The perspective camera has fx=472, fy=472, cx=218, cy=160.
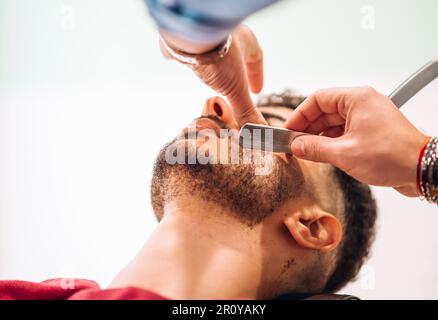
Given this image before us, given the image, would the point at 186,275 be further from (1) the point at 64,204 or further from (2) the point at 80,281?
(1) the point at 64,204

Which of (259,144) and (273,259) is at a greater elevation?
(259,144)

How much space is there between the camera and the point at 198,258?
861 millimetres

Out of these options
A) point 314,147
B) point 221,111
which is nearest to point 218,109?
point 221,111

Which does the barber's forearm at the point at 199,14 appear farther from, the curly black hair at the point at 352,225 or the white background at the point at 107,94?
the white background at the point at 107,94

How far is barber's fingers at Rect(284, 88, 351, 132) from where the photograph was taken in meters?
0.88

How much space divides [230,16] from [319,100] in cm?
35

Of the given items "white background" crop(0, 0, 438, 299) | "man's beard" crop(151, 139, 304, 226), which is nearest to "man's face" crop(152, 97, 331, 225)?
"man's beard" crop(151, 139, 304, 226)

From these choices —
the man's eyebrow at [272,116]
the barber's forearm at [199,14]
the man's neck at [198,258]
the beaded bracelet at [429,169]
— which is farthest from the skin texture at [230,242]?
the barber's forearm at [199,14]

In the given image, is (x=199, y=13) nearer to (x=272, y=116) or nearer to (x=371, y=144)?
(x=371, y=144)

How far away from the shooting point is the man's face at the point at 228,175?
922 millimetres

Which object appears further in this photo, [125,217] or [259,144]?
[125,217]

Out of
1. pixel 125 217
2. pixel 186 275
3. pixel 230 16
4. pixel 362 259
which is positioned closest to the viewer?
pixel 230 16

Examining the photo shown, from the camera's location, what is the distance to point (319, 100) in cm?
92

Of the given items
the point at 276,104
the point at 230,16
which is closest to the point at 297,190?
the point at 276,104
